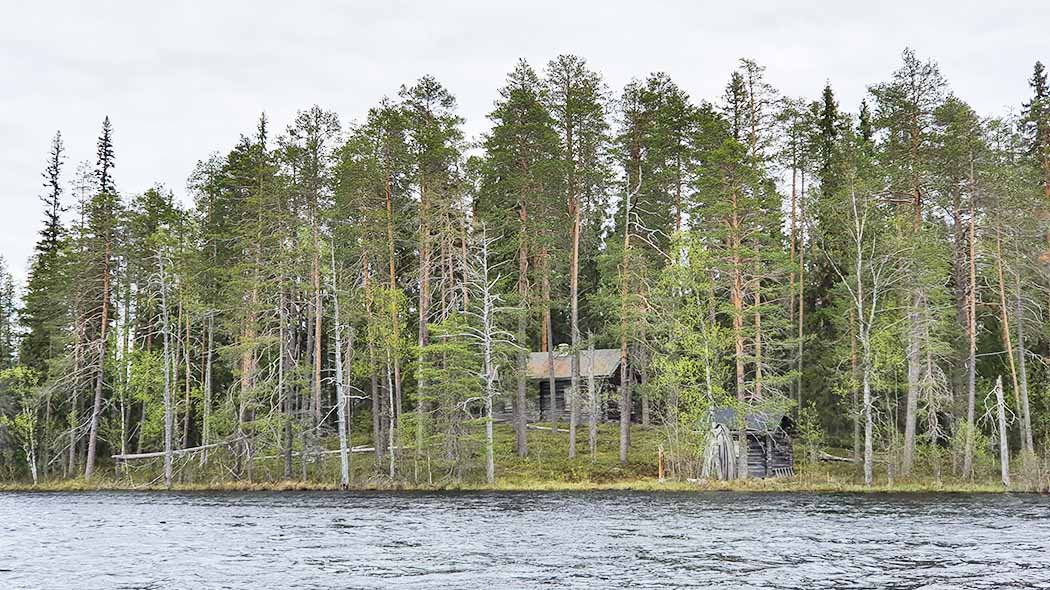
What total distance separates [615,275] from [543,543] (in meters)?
25.3

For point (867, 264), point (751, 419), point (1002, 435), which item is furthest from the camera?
point (751, 419)

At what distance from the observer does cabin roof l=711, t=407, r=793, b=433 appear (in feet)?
141

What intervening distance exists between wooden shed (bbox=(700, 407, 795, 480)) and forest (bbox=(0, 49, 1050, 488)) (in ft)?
3.23

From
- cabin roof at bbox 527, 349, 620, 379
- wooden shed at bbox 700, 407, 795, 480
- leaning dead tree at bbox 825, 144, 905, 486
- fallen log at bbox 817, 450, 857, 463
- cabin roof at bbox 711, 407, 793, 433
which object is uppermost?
leaning dead tree at bbox 825, 144, 905, 486

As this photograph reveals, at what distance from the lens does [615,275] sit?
46.6 m

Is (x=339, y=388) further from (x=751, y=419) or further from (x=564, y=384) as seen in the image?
(x=564, y=384)

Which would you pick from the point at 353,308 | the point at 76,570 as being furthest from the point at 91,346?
the point at 76,570

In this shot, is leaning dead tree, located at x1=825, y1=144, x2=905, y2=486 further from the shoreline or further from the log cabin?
the log cabin

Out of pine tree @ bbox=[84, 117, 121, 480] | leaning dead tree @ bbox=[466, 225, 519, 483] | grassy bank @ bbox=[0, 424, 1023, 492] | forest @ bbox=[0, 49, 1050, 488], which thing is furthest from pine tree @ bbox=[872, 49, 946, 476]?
pine tree @ bbox=[84, 117, 121, 480]

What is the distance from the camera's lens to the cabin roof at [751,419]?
43084 mm

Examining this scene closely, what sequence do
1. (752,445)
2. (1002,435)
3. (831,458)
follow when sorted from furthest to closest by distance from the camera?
(831,458) → (752,445) → (1002,435)

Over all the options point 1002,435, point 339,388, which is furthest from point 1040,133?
point 339,388

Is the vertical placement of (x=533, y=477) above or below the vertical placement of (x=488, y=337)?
Answer: below

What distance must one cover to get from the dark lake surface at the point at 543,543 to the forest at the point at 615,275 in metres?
8.01
